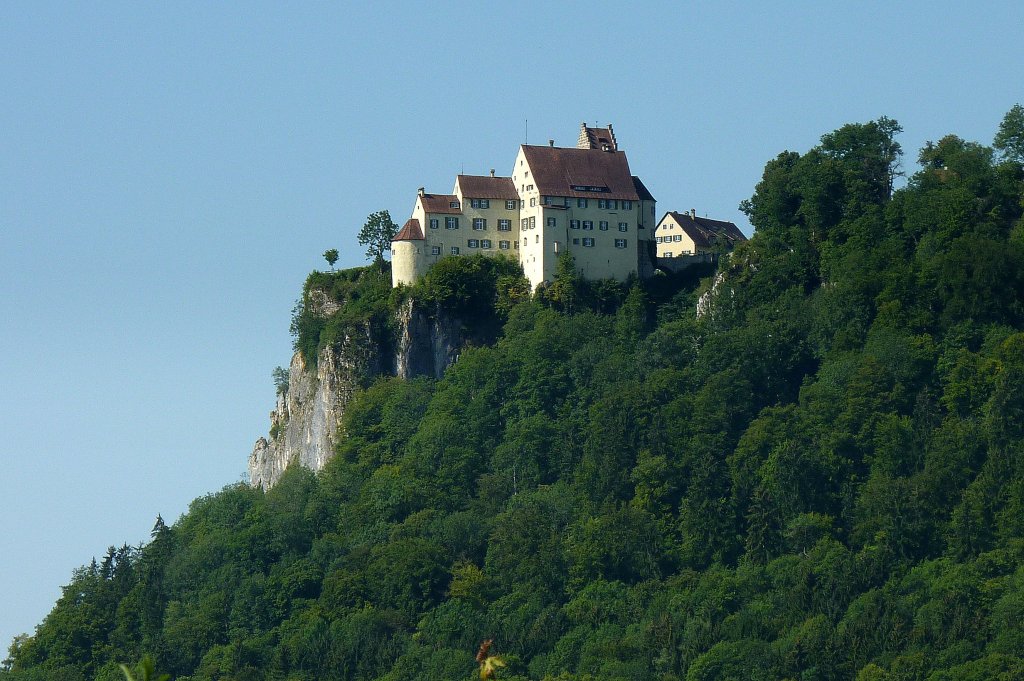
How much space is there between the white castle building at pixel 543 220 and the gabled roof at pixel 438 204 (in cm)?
5

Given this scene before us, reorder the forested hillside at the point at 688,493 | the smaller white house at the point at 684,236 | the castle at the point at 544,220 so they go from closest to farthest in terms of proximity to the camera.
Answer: the forested hillside at the point at 688,493 < the castle at the point at 544,220 < the smaller white house at the point at 684,236

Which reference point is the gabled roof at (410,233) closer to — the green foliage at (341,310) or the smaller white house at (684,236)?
the green foliage at (341,310)

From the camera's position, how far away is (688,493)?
97625 millimetres

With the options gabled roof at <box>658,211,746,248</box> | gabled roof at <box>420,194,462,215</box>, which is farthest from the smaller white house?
gabled roof at <box>420,194,462,215</box>

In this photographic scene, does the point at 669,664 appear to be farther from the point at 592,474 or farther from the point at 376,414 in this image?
the point at 376,414

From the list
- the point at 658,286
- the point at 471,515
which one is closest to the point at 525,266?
the point at 658,286

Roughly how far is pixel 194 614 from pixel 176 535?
9108 millimetres

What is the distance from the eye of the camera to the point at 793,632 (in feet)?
294

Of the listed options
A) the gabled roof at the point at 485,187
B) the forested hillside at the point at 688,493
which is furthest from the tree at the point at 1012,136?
the gabled roof at the point at 485,187

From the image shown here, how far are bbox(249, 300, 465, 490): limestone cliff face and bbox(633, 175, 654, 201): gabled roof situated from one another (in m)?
11.1

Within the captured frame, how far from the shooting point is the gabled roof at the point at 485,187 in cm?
10906

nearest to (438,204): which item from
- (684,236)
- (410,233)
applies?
(410,233)

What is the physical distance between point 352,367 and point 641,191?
1686 cm

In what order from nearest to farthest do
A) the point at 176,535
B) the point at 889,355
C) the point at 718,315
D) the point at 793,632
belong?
1. the point at 793,632
2. the point at 889,355
3. the point at 718,315
4. the point at 176,535
